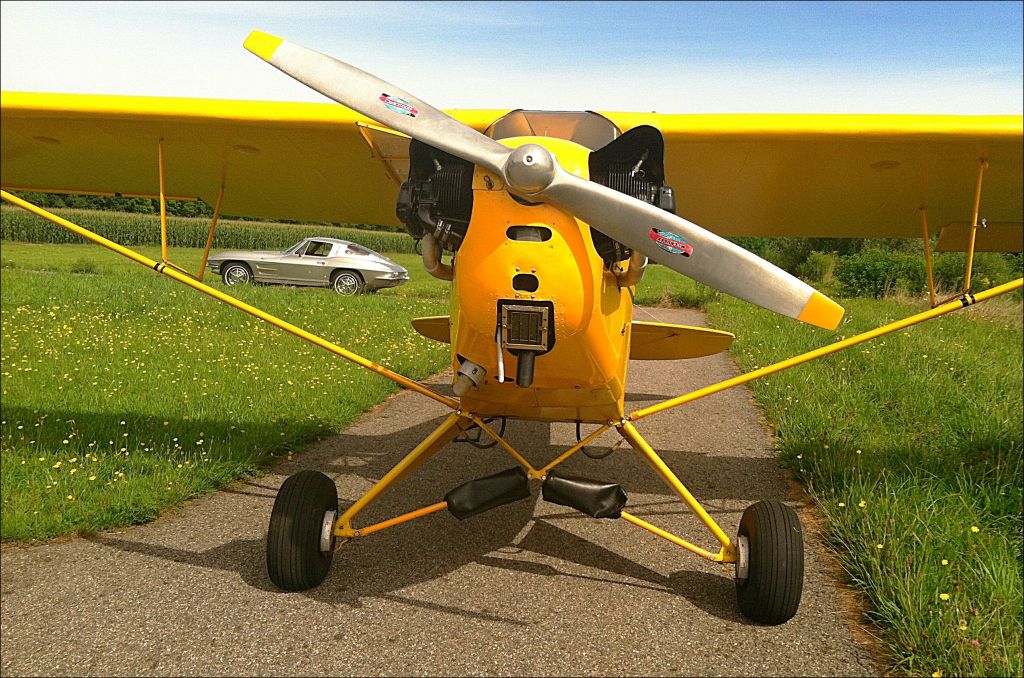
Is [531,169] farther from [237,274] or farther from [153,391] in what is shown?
[237,274]

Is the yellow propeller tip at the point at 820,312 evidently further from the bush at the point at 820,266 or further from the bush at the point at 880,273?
the bush at the point at 880,273

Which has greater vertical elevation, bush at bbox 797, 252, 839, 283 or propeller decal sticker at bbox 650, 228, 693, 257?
propeller decal sticker at bbox 650, 228, 693, 257

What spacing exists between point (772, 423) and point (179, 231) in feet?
32.9

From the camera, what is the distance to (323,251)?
59.0ft

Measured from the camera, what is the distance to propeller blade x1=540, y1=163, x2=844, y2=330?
2377mm

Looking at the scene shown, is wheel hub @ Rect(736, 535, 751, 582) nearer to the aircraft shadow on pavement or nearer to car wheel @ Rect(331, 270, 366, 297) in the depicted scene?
the aircraft shadow on pavement

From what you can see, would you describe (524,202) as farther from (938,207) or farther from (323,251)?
(323,251)

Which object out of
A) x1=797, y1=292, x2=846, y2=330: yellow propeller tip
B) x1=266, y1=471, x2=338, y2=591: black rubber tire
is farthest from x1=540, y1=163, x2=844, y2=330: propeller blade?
x1=266, y1=471, x2=338, y2=591: black rubber tire

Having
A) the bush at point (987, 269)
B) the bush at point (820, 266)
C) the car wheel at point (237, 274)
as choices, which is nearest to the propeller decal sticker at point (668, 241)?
the bush at point (987, 269)

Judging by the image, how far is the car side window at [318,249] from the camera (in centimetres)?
1791

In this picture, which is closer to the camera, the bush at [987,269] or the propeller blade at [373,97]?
the propeller blade at [373,97]

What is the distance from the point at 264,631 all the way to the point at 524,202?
2.14 metres

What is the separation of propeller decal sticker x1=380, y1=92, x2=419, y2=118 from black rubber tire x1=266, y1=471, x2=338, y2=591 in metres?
1.90

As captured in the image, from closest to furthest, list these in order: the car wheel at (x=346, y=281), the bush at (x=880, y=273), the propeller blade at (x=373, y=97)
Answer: the propeller blade at (x=373, y=97) → the bush at (x=880, y=273) → the car wheel at (x=346, y=281)
